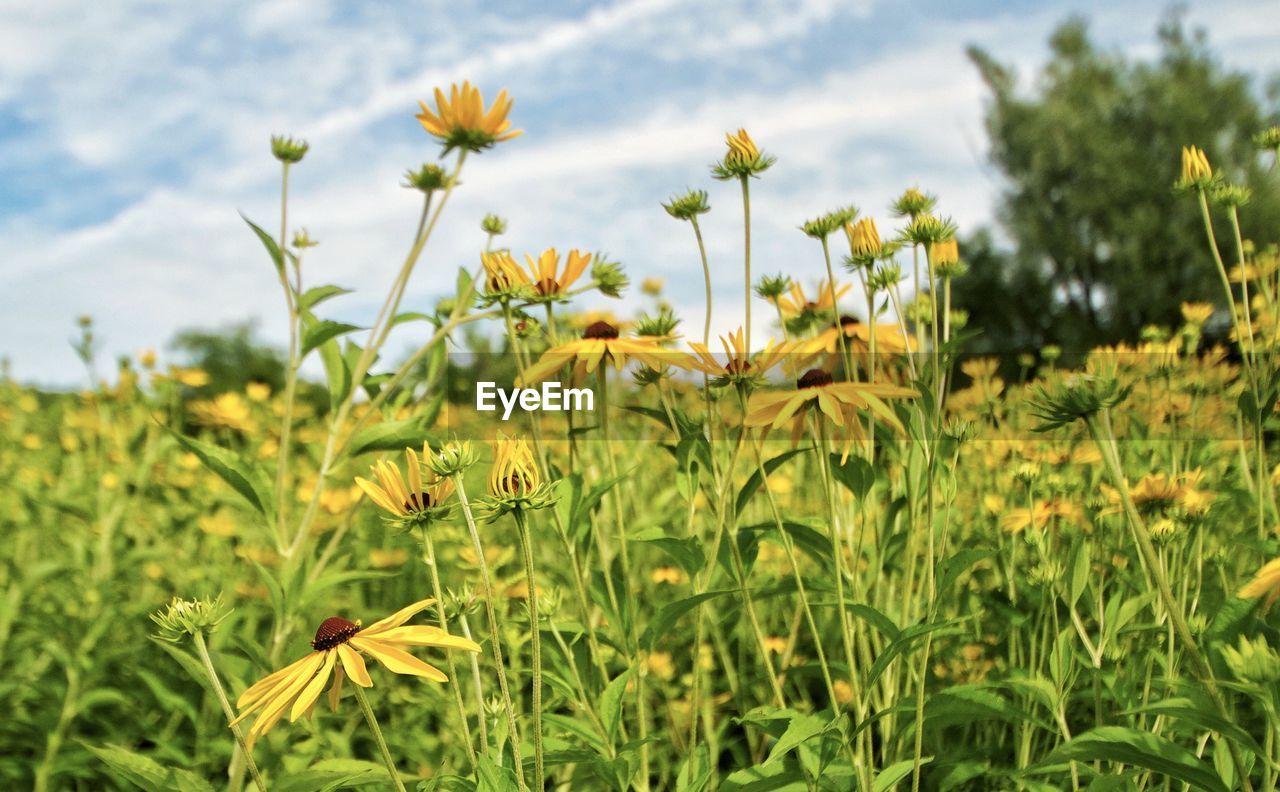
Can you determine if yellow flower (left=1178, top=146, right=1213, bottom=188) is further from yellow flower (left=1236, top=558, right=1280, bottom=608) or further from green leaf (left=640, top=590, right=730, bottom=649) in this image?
green leaf (left=640, top=590, right=730, bottom=649)

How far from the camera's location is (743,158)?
1333 millimetres

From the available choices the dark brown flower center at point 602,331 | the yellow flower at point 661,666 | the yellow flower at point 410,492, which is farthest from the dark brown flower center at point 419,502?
the yellow flower at point 661,666

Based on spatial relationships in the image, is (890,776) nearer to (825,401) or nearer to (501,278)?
(825,401)

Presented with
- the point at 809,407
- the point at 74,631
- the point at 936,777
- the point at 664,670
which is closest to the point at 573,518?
the point at 809,407

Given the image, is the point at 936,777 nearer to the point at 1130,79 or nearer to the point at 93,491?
the point at 93,491

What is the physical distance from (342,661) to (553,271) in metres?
0.63

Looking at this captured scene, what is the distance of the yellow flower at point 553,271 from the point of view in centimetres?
131

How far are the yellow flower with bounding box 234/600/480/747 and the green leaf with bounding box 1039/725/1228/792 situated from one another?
586 millimetres

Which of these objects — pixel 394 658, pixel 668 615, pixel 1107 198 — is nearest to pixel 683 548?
pixel 668 615

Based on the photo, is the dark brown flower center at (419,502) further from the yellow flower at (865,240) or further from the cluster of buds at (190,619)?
the yellow flower at (865,240)

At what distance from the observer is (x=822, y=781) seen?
1.16 meters

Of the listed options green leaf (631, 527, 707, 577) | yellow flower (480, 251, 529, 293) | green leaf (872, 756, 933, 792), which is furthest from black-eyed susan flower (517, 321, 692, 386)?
green leaf (872, 756, 933, 792)

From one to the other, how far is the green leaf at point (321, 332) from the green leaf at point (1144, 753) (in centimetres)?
115

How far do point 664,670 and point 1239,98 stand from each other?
68.9ft
